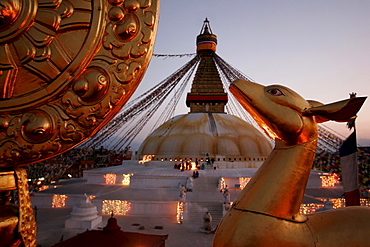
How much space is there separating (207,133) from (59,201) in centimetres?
1042

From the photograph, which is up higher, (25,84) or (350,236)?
(25,84)

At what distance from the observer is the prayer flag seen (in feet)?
13.1

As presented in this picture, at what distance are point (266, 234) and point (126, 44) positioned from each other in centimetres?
111

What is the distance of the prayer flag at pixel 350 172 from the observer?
4.00 metres

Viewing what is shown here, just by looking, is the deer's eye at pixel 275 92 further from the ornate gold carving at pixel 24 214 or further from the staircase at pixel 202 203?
the staircase at pixel 202 203

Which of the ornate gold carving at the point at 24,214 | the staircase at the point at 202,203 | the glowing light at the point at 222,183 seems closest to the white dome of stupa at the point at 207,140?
the glowing light at the point at 222,183

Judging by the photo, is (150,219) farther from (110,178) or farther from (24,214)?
(24,214)

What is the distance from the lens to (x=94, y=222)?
7.56m

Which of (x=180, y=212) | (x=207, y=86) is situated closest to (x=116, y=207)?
(x=180, y=212)

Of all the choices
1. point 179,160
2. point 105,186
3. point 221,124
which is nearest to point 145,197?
point 105,186

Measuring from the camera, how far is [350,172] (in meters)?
4.14

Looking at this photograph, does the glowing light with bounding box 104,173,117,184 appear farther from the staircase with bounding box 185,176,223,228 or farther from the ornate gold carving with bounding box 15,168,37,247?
the ornate gold carving with bounding box 15,168,37,247

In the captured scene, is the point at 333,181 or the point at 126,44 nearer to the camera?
the point at 126,44

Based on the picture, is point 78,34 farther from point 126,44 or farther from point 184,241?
point 184,241
